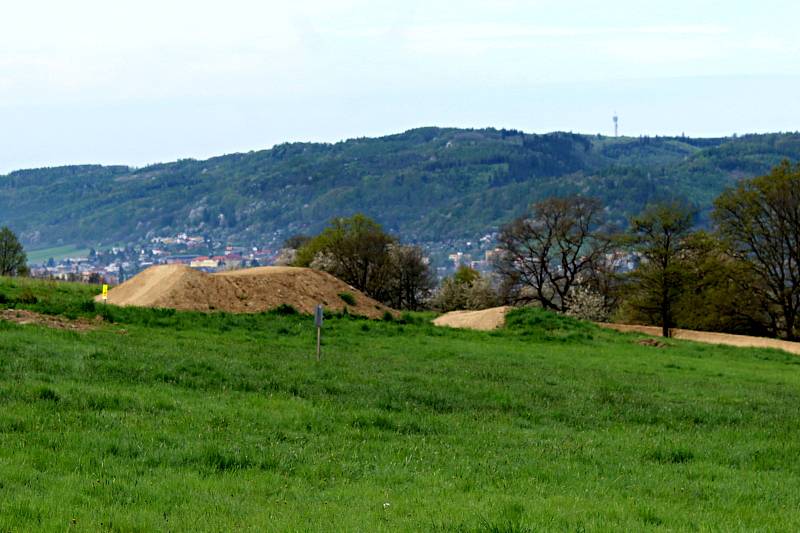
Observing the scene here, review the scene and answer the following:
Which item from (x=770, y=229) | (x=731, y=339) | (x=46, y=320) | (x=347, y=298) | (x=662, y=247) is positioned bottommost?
(x=731, y=339)

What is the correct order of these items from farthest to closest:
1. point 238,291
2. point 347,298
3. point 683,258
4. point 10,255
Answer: point 10,255 → point 683,258 → point 347,298 → point 238,291

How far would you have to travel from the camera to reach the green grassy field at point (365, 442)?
29.1ft

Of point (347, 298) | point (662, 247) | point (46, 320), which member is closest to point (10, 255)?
point (347, 298)

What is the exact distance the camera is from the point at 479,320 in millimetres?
44125

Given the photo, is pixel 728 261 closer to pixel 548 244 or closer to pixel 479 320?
pixel 548 244

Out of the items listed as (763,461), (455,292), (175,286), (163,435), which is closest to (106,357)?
(163,435)

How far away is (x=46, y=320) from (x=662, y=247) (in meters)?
39.9

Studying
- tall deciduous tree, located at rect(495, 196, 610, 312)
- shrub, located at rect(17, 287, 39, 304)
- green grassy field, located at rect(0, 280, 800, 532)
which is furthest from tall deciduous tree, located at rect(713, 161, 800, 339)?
shrub, located at rect(17, 287, 39, 304)

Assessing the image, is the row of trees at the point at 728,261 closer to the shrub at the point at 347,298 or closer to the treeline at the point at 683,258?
the treeline at the point at 683,258

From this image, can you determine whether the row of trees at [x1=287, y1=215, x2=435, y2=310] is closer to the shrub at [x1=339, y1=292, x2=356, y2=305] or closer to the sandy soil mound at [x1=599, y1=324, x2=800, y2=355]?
the sandy soil mound at [x1=599, y1=324, x2=800, y2=355]

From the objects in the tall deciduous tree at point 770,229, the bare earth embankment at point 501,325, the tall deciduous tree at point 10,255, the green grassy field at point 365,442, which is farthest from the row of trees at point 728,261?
the tall deciduous tree at point 10,255

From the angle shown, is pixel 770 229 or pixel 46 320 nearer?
pixel 46 320

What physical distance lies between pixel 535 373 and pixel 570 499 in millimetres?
14006

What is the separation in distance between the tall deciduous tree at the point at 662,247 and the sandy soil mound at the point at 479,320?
13990mm
